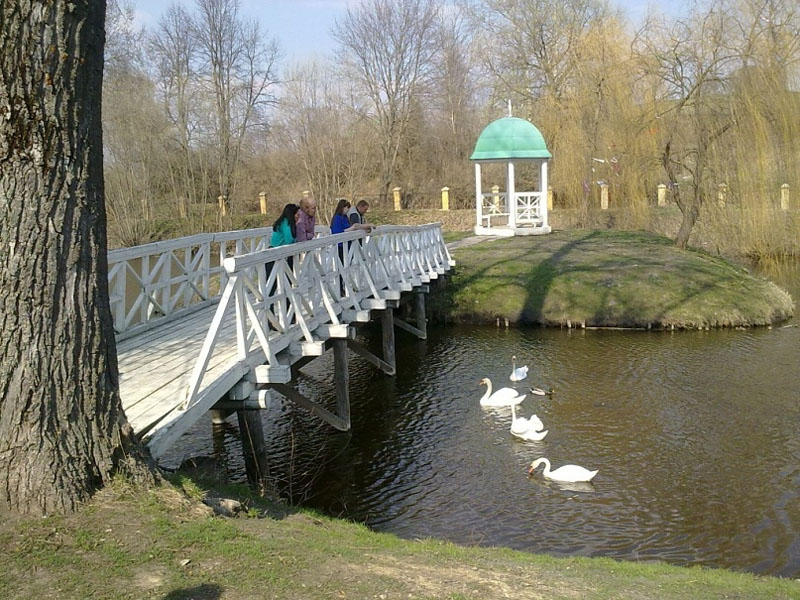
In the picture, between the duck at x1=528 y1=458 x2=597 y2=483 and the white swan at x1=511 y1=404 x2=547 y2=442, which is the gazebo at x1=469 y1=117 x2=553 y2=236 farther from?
the duck at x1=528 y1=458 x2=597 y2=483

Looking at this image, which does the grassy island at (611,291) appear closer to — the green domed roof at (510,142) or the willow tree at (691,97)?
the willow tree at (691,97)

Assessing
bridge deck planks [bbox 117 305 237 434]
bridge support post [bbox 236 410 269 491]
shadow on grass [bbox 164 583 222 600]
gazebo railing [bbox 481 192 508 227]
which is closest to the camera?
shadow on grass [bbox 164 583 222 600]

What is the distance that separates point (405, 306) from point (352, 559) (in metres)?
17.2

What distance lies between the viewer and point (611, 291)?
70.5 feet

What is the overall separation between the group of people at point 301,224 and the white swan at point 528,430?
404 centimetres

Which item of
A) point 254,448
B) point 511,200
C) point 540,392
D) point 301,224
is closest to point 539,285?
point 540,392

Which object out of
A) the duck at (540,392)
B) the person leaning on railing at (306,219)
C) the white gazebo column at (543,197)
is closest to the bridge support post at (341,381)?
the person leaning on railing at (306,219)

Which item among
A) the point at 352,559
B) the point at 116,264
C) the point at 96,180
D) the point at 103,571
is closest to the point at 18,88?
the point at 96,180

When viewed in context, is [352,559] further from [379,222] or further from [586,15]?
[586,15]

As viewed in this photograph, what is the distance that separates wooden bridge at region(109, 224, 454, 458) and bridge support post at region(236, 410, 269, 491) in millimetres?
431

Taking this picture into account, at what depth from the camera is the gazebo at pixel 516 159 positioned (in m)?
30.2

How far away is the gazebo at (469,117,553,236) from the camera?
A: 30.2m

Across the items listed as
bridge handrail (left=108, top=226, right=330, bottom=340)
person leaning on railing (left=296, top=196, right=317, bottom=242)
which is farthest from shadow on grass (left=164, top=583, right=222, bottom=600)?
person leaning on railing (left=296, top=196, right=317, bottom=242)

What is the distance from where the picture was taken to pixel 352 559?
549 centimetres
